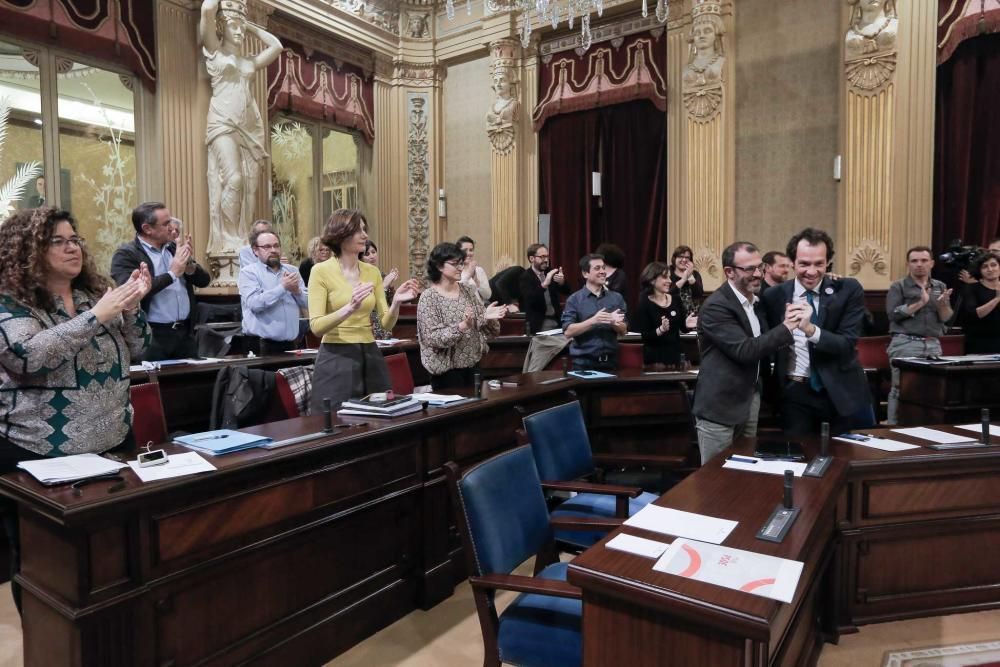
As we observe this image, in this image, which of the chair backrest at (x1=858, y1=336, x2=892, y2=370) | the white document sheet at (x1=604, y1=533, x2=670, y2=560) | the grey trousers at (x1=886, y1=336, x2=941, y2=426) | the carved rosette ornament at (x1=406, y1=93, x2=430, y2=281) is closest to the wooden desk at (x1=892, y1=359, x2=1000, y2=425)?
the grey trousers at (x1=886, y1=336, x2=941, y2=426)

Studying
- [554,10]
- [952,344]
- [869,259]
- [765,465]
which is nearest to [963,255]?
[952,344]

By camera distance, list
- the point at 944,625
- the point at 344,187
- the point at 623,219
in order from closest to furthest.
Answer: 1. the point at 944,625
2. the point at 623,219
3. the point at 344,187

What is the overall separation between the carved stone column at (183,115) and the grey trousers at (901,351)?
575 cm

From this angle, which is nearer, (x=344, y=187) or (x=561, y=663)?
(x=561, y=663)

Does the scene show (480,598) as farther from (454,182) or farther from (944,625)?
(454,182)

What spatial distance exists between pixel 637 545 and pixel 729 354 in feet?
3.94

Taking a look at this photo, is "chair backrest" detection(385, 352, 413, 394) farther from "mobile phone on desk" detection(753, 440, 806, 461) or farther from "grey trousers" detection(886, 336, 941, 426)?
"grey trousers" detection(886, 336, 941, 426)

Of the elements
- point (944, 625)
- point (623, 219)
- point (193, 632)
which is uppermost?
point (623, 219)

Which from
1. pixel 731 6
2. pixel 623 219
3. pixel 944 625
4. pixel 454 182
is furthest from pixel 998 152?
pixel 454 182

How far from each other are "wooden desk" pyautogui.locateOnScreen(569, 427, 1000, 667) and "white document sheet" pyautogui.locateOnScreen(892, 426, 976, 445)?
13cm

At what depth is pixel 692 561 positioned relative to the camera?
142 centimetres

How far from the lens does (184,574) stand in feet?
5.79

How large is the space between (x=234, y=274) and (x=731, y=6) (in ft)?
17.4

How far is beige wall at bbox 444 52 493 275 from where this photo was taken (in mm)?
8164
